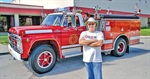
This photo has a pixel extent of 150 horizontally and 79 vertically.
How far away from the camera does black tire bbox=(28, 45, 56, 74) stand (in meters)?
5.39

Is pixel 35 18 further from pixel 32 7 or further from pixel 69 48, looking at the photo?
pixel 69 48

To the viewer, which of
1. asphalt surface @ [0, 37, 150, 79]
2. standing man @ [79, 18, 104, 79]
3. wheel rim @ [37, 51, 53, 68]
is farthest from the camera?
wheel rim @ [37, 51, 53, 68]

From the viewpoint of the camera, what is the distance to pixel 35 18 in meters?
26.8

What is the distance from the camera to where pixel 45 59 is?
18.5ft

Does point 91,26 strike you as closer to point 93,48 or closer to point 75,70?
point 93,48

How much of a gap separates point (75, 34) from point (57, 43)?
0.94 m

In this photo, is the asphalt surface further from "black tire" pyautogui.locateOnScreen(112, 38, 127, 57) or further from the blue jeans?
the blue jeans

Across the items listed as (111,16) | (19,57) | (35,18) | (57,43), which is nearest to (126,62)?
(111,16)

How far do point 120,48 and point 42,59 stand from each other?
4.18 m

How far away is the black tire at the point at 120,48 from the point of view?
779 centimetres

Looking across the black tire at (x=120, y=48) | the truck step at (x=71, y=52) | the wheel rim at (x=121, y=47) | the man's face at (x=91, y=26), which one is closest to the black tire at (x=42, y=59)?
the truck step at (x=71, y=52)

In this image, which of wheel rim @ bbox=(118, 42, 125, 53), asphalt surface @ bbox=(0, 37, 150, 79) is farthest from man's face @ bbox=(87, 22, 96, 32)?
wheel rim @ bbox=(118, 42, 125, 53)

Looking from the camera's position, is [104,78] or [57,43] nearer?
[104,78]

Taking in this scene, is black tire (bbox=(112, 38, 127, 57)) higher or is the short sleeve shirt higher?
the short sleeve shirt
